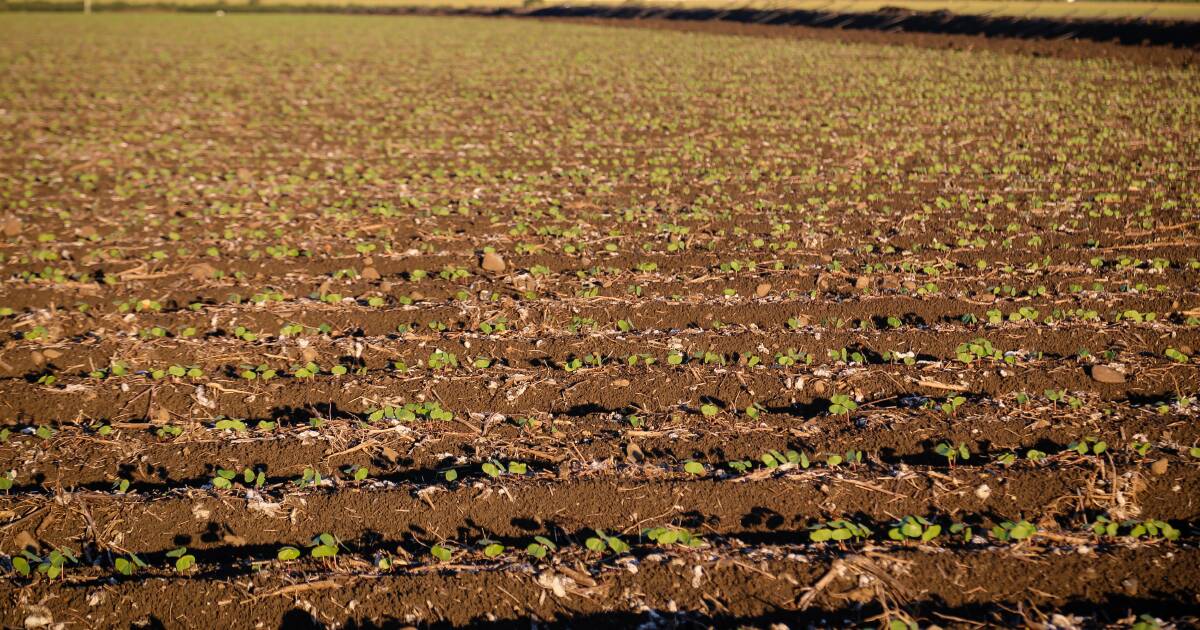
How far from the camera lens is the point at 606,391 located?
5.63m

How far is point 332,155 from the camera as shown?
14555mm

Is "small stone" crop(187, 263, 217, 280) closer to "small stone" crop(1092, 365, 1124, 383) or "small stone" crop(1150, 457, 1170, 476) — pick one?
"small stone" crop(1092, 365, 1124, 383)

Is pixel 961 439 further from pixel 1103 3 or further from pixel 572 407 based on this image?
pixel 1103 3

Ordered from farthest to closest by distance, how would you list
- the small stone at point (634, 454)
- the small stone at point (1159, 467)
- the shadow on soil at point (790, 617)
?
1. the small stone at point (634, 454)
2. the small stone at point (1159, 467)
3. the shadow on soil at point (790, 617)

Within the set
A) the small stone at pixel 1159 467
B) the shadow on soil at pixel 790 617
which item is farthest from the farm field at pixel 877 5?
the shadow on soil at pixel 790 617

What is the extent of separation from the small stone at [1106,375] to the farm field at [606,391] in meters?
0.03

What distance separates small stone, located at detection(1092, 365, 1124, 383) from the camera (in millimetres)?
5559

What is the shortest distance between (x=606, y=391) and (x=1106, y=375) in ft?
11.4

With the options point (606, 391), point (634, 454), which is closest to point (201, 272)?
point (606, 391)

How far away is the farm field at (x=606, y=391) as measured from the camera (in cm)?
386

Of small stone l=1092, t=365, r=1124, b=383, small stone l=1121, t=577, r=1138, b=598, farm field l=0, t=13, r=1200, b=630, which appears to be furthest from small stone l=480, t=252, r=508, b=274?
small stone l=1121, t=577, r=1138, b=598

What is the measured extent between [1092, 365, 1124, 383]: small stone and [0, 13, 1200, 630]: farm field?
0.09 ft

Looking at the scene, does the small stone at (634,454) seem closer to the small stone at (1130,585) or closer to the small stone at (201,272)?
the small stone at (1130,585)

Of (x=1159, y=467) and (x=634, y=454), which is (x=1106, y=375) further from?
(x=634, y=454)
